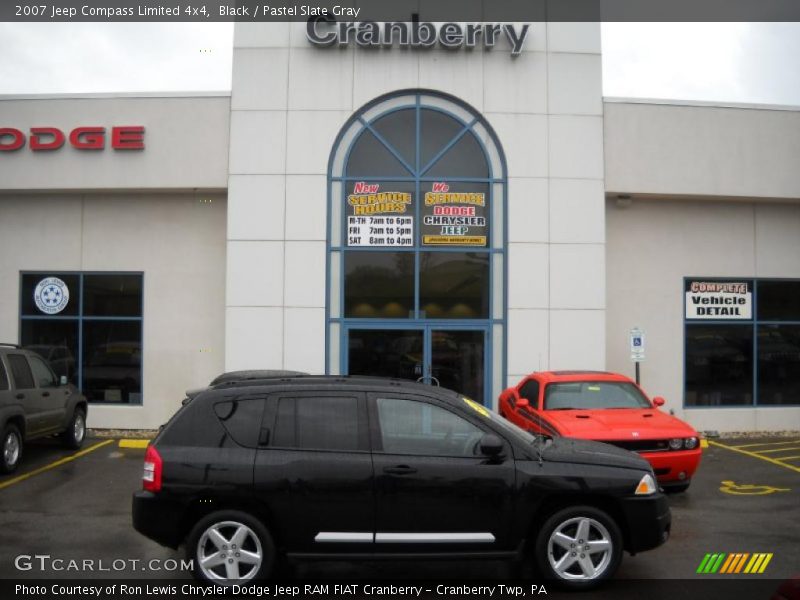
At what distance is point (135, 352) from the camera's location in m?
15.6

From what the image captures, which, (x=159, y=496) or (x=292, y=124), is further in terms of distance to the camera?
(x=292, y=124)

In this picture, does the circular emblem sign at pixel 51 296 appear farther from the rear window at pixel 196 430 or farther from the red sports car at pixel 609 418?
the rear window at pixel 196 430

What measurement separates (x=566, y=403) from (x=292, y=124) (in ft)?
25.3

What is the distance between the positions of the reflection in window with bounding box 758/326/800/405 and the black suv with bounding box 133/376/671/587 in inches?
443

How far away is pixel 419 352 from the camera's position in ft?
47.9

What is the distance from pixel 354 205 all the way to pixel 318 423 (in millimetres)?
8849

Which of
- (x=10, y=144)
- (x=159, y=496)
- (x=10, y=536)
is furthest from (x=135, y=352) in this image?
(x=159, y=496)

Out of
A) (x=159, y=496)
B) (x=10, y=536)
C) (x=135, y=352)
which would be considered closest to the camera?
(x=159, y=496)

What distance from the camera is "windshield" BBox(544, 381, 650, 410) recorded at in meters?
10.7

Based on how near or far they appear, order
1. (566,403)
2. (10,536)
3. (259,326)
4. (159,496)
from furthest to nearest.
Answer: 1. (259,326)
2. (566,403)
3. (10,536)
4. (159,496)

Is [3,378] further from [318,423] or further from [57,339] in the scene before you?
[318,423]

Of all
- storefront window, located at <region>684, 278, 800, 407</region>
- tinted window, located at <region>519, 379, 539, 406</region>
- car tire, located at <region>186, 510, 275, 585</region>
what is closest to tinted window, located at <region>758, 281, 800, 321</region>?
storefront window, located at <region>684, 278, 800, 407</region>

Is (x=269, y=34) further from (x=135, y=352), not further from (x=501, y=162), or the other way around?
(x=135, y=352)

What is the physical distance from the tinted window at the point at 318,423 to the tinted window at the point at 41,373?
289 inches
